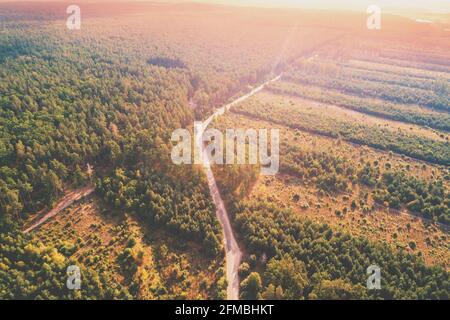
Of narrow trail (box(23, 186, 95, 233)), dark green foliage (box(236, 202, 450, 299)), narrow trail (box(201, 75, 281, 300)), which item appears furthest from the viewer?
narrow trail (box(23, 186, 95, 233))

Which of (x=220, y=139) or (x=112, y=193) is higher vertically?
(x=220, y=139)

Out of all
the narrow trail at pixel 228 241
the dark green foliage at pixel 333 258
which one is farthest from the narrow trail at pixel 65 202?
the dark green foliage at pixel 333 258

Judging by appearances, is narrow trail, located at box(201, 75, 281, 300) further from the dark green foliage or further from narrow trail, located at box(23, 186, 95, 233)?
narrow trail, located at box(23, 186, 95, 233)

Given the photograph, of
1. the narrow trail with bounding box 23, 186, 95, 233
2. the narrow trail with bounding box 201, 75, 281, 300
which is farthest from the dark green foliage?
the narrow trail with bounding box 23, 186, 95, 233

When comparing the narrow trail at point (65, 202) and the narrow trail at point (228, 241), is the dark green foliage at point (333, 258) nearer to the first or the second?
the narrow trail at point (228, 241)

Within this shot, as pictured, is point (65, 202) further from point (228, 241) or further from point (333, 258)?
point (333, 258)

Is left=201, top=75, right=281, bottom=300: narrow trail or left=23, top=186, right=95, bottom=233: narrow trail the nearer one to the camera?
left=201, top=75, right=281, bottom=300: narrow trail
